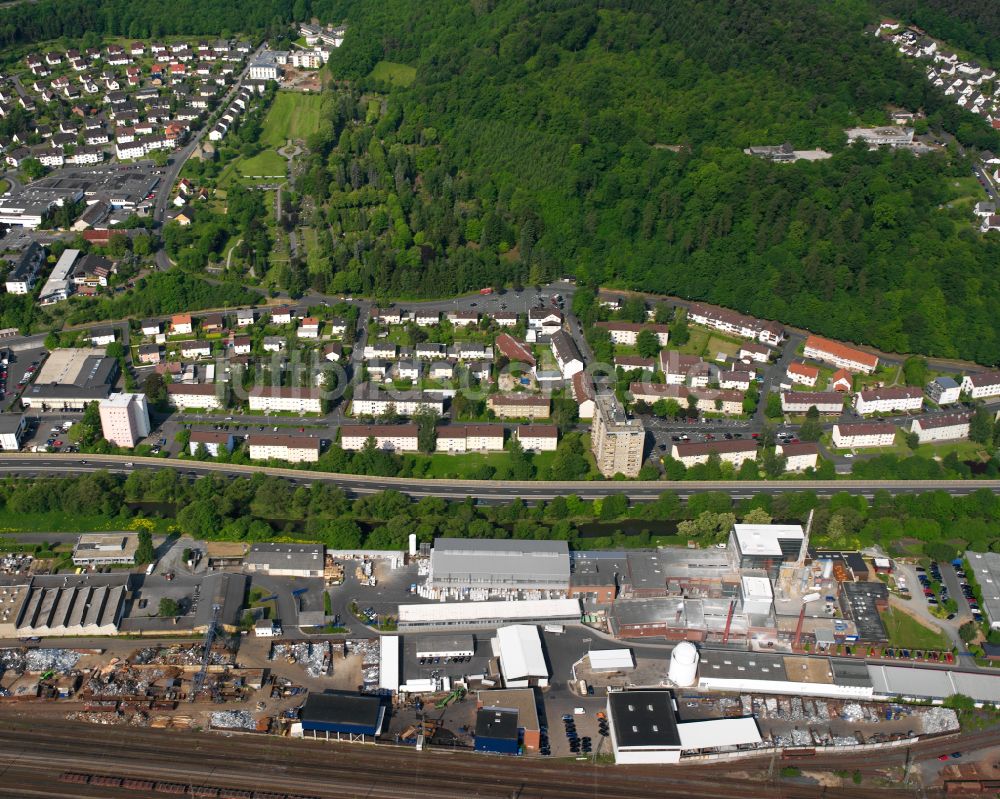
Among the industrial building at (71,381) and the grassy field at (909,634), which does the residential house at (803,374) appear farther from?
the industrial building at (71,381)

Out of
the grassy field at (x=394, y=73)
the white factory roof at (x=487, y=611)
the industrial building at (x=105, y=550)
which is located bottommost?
the industrial building at (x=105, y=550)

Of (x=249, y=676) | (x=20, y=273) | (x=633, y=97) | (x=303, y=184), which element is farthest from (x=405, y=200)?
(x=249, y=676)

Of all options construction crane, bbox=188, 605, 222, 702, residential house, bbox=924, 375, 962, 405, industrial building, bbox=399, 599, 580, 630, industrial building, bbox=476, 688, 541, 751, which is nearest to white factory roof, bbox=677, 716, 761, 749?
industrial building, bbox=476, 688, 541, 751

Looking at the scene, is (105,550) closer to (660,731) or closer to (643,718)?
(643,718)

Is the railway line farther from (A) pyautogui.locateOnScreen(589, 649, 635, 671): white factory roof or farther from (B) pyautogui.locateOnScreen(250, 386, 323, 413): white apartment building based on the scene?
(B) pyautogui.locateOnScreen(250, 386, 323, 413): white apartment building

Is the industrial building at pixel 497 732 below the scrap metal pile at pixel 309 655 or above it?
above

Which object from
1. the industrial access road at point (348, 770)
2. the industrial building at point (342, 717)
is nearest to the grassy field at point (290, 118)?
the industrial building at point (342, 717)

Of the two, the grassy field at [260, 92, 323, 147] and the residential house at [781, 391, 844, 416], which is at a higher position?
the residential house at [781, 391, 844, 416]
